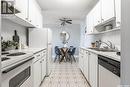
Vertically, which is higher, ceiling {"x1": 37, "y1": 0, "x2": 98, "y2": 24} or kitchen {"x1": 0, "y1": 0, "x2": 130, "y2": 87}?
ceiling {"x1": 37, "y1": 0, "x2": 98, "y2": 24}

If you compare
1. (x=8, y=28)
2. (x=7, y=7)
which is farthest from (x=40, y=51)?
(x=7, y=7)

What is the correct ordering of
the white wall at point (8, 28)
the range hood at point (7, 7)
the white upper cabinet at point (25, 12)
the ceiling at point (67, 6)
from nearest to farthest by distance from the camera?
the range hood at point (7, 7) → the white upper cabinet at point (25, 12) → the white wall at point (8, 28) → the ceiling at point (67, 6)

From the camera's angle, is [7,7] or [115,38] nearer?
[7,7]

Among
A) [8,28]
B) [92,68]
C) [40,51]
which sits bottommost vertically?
[92,68]

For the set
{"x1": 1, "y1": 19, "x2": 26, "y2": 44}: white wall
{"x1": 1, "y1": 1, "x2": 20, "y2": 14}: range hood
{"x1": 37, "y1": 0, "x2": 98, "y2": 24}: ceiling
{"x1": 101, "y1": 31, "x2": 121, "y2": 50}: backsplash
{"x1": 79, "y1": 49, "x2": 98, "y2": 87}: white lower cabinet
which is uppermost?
{"x1": 37, "y1": 0, "x2": 98, "y2": 24}: ceiling

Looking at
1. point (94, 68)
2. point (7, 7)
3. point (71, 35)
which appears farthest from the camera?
point (71, 35)

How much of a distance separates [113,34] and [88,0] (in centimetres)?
141

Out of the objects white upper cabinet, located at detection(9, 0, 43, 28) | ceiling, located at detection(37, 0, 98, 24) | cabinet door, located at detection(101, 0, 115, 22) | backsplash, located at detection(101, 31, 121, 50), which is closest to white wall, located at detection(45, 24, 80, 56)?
ceiling, located at detection(37, 0, 98, 24)

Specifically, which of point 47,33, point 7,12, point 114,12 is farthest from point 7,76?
point 47,33

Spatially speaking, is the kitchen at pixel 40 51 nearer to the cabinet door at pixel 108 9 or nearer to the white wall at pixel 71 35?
the cabinet door at pixel 108 9

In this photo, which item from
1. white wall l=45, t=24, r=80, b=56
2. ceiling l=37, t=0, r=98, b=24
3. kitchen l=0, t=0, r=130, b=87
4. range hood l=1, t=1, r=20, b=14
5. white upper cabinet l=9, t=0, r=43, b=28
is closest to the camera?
kitchen l=0, t=0, r=130, b=87

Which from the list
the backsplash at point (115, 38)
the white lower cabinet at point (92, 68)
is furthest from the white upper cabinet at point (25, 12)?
the backsplash at point (115, 38)

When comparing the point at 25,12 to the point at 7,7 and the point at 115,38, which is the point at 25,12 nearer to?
the point at 7,7

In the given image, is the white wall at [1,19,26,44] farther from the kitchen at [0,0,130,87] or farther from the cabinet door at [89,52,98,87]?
the cabinet door at [89,52,98,87]
